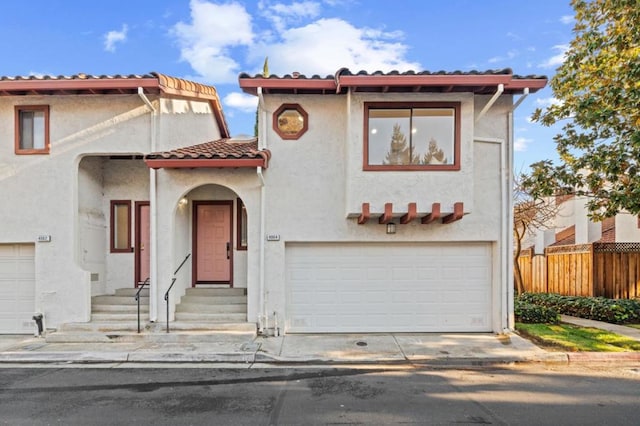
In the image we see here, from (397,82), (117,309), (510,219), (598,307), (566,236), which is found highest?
(397,82)

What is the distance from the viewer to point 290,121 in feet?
29.7

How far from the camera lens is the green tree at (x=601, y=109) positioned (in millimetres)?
7805

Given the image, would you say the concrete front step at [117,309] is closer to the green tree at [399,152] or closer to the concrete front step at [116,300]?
the concrete front step at [116,300]

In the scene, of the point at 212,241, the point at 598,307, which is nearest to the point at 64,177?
the point at 212,241

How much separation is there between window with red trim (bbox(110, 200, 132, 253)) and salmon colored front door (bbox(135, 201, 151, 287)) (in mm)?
248

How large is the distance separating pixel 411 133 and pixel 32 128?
867 cm

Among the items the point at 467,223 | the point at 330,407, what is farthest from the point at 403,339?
the point at 330,407

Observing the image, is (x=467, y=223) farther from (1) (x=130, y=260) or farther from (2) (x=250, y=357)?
(1) (x=130, y=260)

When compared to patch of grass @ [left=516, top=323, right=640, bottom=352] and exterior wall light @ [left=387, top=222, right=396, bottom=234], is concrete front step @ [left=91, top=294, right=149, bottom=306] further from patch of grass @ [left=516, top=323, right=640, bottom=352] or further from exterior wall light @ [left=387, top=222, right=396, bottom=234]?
patch of grass @ [left=516, top=323, right=640, bottom=352]

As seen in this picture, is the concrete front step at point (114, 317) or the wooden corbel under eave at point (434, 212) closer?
the wooden corbel under eave at point (434, 212)

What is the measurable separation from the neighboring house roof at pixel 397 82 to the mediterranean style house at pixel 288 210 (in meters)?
0.05

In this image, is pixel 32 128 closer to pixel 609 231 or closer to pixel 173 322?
pixel 173 322

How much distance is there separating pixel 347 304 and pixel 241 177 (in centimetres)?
378

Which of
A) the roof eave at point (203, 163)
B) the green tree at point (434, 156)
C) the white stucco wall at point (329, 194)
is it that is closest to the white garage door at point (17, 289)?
the roof eave at point (203, 163)
